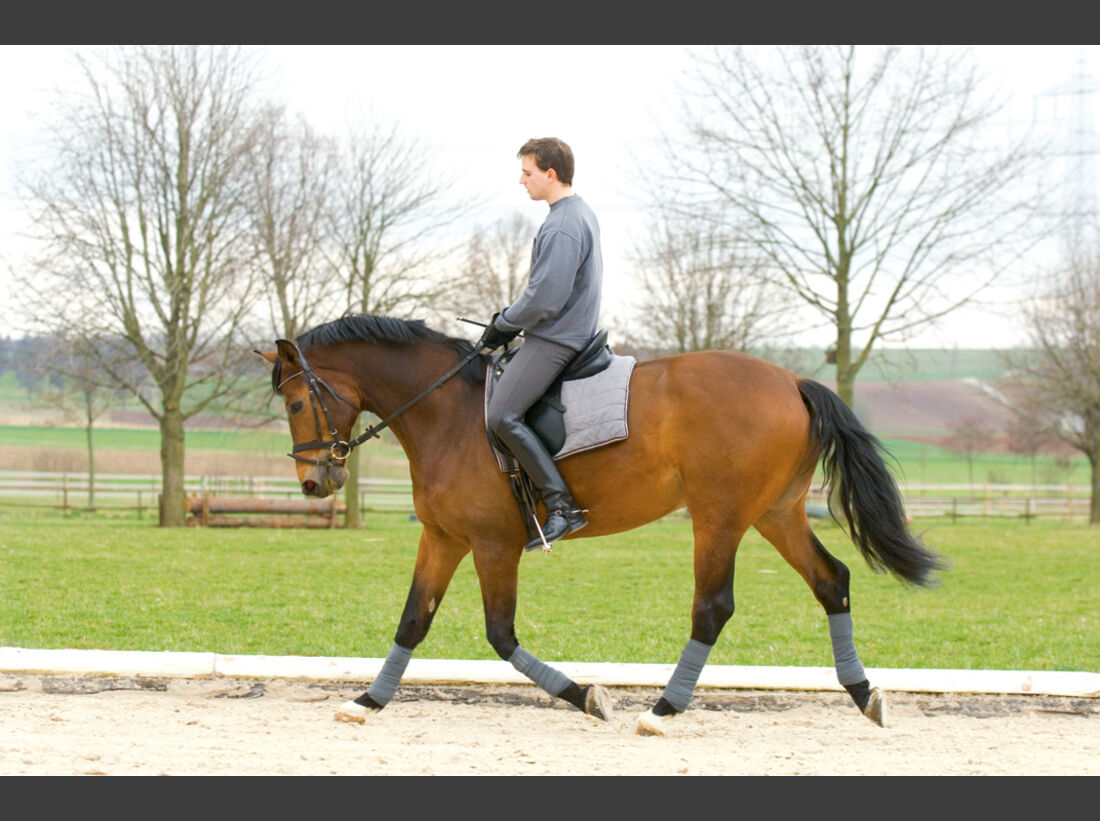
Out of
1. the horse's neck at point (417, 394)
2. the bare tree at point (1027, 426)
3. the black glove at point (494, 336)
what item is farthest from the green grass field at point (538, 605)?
the bare tree at point (1027, 426)

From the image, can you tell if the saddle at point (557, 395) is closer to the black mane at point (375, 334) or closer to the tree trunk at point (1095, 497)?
the black mane at point (375, 334)

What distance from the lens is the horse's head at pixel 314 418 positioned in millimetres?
5781

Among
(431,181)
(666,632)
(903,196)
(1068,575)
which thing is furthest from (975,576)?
(431,181)

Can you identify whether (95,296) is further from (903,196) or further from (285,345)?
(285,345)

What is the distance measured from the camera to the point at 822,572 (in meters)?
6.04

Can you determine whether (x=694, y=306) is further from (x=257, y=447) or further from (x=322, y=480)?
(x=322, y=480)

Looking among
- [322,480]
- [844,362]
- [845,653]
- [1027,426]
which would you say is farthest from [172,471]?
[1027,426]

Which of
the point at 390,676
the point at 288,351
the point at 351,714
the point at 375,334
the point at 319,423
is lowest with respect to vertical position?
the point at 351,714

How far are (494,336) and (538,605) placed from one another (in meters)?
5.04

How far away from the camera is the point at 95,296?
22.0m

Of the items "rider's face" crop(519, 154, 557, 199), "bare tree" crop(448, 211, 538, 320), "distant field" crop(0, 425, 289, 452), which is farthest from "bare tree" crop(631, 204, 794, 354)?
"rider's face" crop(519, 154, 557, 199)

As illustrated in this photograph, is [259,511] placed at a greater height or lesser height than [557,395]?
lesser

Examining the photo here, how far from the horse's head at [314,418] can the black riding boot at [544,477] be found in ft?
2.96

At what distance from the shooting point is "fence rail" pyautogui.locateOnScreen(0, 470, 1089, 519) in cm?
2844
